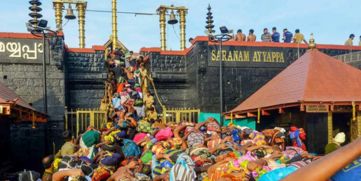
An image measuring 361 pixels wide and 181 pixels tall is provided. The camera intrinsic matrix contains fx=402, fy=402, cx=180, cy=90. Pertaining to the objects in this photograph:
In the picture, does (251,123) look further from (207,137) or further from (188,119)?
(207,137)

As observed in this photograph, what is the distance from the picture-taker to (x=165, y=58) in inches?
749

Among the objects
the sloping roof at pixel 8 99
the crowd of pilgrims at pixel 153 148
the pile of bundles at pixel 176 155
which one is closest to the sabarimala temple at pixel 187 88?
the sloping roof at pixel 8 99

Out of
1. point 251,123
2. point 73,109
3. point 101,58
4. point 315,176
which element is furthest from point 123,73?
point 315,176

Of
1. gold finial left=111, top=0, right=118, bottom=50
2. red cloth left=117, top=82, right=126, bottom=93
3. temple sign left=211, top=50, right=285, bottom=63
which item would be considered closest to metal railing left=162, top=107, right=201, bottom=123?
red cloth left=117, top=82, right=126, bottom=93

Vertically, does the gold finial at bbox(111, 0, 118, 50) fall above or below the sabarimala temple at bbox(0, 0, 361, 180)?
above

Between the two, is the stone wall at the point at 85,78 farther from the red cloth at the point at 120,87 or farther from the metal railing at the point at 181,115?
the metal railing at the point at 181,115

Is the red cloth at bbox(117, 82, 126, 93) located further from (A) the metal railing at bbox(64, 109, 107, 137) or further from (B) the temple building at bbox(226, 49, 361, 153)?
(B) the temple building at bbox(226, 49, 361, 153)

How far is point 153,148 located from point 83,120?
7.46 m

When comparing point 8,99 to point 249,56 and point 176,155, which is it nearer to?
point 176,155

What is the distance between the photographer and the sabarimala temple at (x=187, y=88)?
1189 centimetres

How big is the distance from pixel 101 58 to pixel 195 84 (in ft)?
14.7

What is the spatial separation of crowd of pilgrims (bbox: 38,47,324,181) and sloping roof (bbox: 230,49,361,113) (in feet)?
3.67

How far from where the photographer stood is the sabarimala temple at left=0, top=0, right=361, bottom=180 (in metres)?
11.9

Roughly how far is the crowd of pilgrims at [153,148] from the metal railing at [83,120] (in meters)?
0.46
